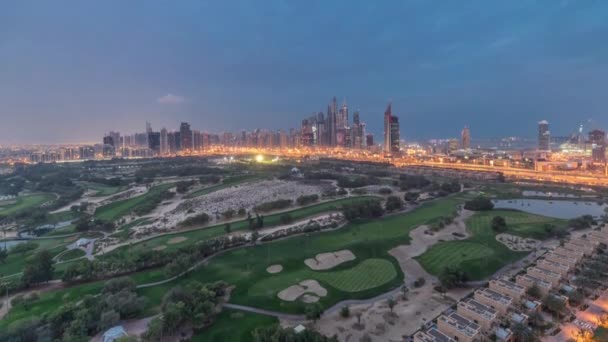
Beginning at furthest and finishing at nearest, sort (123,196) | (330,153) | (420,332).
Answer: (330,153) < (123,196) < (420,332)

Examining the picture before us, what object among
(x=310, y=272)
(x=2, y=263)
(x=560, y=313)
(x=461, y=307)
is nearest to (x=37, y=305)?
(x=2, y=263)

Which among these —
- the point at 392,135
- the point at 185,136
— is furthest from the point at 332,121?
the point at 185,136

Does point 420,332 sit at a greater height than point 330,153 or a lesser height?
lesser

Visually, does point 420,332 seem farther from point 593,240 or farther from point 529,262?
point 593,240

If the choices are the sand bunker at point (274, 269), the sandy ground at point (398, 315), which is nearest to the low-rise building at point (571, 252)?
the sandy ground at point (398, 315)

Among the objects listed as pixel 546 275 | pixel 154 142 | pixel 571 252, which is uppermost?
pixel 154 142

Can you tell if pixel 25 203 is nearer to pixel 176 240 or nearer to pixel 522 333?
pixel 176 240
